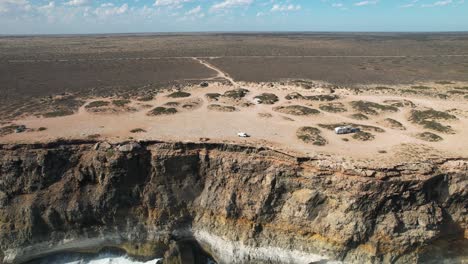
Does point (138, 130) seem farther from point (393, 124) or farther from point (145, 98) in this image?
point (393, 124)

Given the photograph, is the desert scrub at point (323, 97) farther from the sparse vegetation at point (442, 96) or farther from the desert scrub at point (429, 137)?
the sparse vegetation at point (442, 96)

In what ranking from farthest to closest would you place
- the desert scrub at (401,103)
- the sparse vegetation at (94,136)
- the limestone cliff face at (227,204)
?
the desert scrub at (401,103) → the sparse vegetation at (94,136) → the limestone cliff face at (227,204)

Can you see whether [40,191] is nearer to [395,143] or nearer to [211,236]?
[211,236]

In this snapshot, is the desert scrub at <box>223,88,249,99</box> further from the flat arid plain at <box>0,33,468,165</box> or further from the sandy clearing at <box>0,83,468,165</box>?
the sandy clearing at <box>0,83,468,165</box>

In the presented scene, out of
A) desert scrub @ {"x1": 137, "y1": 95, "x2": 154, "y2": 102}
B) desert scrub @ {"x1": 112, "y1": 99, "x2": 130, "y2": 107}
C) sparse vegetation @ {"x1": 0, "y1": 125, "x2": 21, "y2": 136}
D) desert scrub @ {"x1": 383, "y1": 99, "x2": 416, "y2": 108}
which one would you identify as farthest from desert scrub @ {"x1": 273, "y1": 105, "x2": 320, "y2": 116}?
sparse vegetation @ {"x1": 0, "y1": 125, "x2": 21, "y2": 136}

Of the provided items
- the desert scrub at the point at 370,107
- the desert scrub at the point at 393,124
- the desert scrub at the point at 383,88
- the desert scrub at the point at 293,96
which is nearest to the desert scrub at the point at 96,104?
the desert scrub at the point at 293,96

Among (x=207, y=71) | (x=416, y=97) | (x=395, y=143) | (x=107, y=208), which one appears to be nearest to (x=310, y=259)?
(x=395, y=143)
